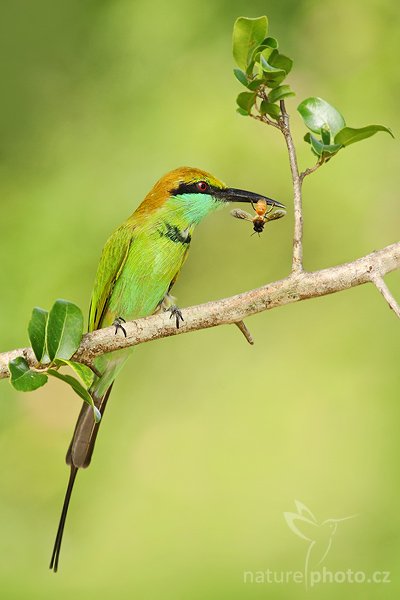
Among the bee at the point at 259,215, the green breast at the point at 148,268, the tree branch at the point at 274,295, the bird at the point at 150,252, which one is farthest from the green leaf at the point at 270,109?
the green breast at the point at 148,268

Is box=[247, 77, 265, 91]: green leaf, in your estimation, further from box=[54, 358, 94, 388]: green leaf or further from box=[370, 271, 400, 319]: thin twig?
box=[54, 358, 94, 388]: green leaf

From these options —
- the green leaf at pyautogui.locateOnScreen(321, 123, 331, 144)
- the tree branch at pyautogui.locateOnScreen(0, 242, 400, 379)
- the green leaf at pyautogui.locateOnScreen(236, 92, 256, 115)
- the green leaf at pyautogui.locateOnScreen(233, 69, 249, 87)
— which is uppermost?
the green leaf at pyautogui.locateOnScreen(233, 69, 249, 87)

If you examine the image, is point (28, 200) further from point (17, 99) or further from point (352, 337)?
point (352, 337)

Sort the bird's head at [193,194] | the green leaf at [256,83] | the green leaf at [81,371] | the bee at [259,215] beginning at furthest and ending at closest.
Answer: the bird's head at [193,194] < the bee at [259,215] < the green leaf at [256,83] < the green leaf at [81,371]

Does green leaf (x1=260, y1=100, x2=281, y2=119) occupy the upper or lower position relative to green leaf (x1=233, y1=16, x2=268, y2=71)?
lower

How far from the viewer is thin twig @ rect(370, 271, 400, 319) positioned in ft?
5.23

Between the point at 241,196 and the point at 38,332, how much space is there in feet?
2.80

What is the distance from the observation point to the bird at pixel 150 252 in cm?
237

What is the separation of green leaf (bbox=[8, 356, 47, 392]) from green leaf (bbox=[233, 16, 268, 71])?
2.23ft

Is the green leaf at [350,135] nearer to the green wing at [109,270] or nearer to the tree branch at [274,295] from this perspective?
the tree branch at [274,295]

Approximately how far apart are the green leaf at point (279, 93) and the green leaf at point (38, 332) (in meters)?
0.58

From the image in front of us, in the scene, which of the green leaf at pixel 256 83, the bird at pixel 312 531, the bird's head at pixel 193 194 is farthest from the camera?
the bird at pixel 312 531

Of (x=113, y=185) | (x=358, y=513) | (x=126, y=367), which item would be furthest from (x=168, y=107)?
(x=358, y=513)

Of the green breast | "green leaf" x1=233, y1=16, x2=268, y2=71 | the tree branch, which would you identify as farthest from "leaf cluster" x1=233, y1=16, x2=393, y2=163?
the green breast
